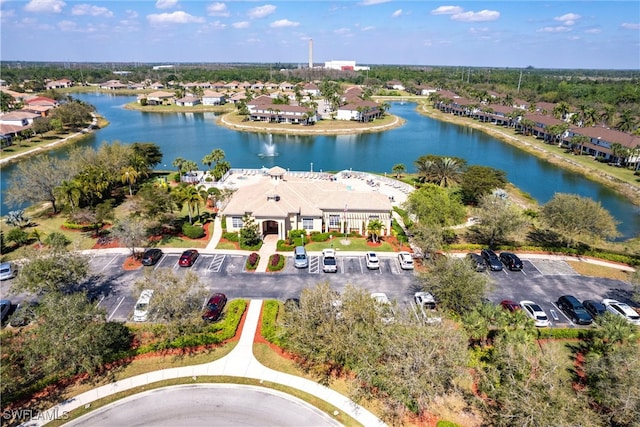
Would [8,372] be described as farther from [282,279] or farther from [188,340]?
[282,279]

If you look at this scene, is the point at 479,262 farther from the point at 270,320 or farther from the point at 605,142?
the point at 605,142

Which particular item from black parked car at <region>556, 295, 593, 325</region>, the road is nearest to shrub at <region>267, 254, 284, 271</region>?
the road

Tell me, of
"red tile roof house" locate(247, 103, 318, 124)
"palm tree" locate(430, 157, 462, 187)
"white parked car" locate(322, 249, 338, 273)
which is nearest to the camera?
"white parked car" locate(322, 249, 338, 273)

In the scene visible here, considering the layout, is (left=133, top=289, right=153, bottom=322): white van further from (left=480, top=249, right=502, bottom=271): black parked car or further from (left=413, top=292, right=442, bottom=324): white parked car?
(left=480, top=249, right=502, bottom=271): black parked car

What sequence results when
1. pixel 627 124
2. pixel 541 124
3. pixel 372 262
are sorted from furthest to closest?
pixel 541 124 < pixel 627 124 < pixel 372 262

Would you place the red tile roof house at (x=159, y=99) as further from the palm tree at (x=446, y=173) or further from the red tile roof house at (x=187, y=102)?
the palm tree at (x=446, y=173)

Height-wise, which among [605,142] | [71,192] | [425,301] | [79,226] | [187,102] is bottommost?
[425,301]

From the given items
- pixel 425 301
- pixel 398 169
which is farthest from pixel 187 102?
pixel 425 301
